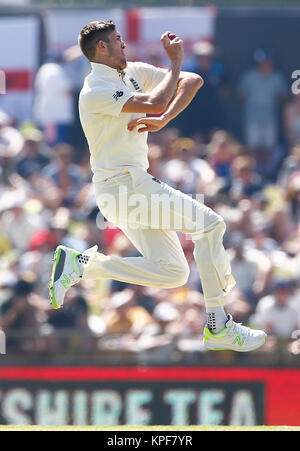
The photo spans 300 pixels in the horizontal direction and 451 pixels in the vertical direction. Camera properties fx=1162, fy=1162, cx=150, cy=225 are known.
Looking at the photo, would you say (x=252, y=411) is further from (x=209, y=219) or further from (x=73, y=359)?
(x=209, y=219)

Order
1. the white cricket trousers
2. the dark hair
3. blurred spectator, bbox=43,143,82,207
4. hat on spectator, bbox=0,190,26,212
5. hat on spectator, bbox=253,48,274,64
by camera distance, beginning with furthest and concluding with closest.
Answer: hat on spectator, bbox=253,48,274,64
blurred spectator, bbox=43,143,82,207
hat on spectator, bbox=0,190,26,212
the white cricket trousers
the dark hair

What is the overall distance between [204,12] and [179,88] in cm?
765

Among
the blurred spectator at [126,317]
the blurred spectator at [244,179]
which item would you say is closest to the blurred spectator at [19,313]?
the blurred spectator at [126,317]

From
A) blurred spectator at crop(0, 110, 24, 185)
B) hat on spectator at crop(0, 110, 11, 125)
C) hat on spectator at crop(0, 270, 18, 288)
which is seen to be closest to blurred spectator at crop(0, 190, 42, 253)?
hat on spectator at crop(0, 270, 18, 288)

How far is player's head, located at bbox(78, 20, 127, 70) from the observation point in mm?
7867

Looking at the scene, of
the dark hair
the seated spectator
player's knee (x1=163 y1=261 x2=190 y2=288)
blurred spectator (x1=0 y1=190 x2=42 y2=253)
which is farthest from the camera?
the seated spectator

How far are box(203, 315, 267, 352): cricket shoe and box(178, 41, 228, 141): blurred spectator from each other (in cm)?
697

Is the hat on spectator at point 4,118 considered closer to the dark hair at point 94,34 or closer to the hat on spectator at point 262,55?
the hat on spectator at point 262,55

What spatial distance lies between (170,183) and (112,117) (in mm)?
5660

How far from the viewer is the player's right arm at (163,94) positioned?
25.2 feet

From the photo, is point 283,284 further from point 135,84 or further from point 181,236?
point 135,84

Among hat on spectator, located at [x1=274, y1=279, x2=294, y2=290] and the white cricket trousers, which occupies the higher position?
the white cricket trousers

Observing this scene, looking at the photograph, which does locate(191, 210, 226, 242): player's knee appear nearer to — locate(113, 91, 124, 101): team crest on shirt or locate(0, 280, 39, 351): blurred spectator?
locate(113, 91, 124, 101): team crest on shirt

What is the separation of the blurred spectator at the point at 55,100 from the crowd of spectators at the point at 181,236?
0.6 inches
